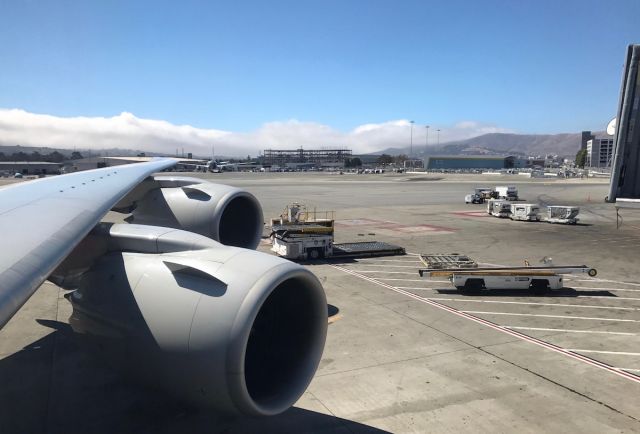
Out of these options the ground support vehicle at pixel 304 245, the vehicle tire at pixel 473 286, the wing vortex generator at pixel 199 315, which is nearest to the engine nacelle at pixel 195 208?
the wing vortex generator at pixel 199 315

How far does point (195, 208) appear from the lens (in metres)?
10.2

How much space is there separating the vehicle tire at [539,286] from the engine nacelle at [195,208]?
33.9 ft

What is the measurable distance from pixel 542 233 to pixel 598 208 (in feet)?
71.9

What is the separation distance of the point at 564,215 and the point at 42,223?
124ft

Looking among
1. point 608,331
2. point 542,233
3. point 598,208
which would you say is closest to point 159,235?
point 608,331

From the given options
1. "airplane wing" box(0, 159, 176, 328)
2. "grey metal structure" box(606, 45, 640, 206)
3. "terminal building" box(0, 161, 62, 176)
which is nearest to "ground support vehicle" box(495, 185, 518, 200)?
"grey metal structure" box(606, 45, 640, 206)

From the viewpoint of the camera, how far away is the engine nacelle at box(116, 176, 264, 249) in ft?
33.1

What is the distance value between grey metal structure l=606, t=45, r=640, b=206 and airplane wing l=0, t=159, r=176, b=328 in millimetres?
18685

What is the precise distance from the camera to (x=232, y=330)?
4.76 meters

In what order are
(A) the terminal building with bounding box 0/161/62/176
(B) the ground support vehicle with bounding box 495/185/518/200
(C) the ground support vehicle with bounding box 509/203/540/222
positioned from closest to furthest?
(C) the ground support vehicle with bounding box 509/203/540/222, (B) the ground support vehicle with bounding box 495/185/518/200, (A) the terminal building with bounding box 0/161/62/176

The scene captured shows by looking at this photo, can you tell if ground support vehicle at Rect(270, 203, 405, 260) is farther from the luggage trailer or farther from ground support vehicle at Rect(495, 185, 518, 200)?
ground support vehicle at Rect(495, 185, 518, 200)

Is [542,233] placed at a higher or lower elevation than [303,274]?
lower

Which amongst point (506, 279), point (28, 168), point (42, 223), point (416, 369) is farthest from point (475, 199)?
point (28, 168)

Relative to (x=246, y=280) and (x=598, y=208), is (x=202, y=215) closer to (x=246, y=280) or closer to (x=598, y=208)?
(x=246, y=280)
